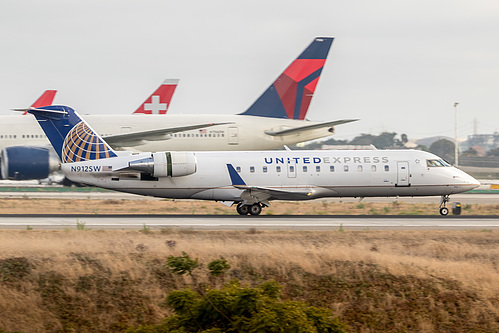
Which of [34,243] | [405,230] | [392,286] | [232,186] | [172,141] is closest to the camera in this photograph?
[392,286]

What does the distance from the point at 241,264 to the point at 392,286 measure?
481cm

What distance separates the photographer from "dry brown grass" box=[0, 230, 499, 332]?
65.2 ft

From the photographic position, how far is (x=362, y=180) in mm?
35188

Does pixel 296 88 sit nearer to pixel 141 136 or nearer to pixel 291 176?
pixel 141 136

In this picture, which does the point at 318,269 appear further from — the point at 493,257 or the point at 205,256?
the point at 493,257

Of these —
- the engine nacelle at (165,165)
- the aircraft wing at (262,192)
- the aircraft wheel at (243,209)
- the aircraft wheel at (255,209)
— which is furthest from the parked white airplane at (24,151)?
the aircraft wheel at (255,209)

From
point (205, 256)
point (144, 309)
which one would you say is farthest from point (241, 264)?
point (144, 309)

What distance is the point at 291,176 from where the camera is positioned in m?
34.8

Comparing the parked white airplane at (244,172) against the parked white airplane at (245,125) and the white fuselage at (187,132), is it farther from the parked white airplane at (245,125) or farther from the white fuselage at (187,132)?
the white fuselage at (187,132)

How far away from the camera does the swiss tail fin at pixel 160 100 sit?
6209cm

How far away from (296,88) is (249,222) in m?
19.4

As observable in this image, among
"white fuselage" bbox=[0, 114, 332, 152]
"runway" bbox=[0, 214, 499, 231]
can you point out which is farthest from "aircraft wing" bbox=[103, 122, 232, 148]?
"runway" bbox=[0, 214, 499, 231]

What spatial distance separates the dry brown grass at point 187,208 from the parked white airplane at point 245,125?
423cm

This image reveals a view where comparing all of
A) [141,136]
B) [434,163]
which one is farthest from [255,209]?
[141,136]
